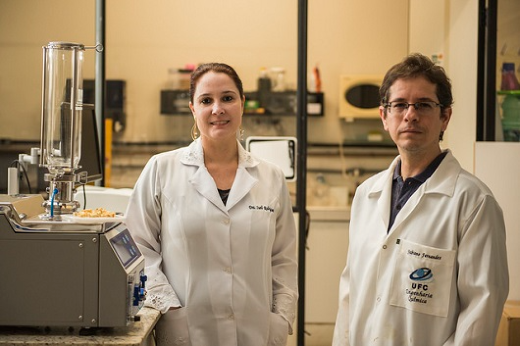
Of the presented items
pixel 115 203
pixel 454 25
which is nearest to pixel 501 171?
pixel 454 25

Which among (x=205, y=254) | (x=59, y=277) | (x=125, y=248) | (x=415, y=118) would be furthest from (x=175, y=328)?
(x=415, y=118)

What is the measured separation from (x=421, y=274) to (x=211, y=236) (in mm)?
614

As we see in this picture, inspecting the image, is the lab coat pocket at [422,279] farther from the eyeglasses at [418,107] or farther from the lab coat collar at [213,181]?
the lab coat collar at [213,181]

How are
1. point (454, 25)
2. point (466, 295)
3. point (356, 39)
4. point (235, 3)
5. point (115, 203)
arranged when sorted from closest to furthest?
point (466, 295) → point (115, 203) → point (454, 25) → point (235, 3) → point (356, 39)

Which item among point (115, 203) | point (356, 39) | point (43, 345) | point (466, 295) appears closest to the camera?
point (43, 345)

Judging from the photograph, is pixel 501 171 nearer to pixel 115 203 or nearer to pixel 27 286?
pixel 115 203

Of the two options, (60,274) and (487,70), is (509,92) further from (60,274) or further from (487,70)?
A: (60,274)

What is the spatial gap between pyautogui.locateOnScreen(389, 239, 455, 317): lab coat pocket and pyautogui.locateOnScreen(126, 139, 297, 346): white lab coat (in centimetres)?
45

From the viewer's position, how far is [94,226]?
5.87ft

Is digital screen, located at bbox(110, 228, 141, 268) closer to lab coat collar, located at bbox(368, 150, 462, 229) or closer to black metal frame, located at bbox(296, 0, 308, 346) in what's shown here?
lab coat collar, located at bbox(368, 150, 462, 229)

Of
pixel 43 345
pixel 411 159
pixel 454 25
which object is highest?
pixel 454 25

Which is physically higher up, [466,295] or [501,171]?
[501,171]

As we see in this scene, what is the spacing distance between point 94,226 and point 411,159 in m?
0.84

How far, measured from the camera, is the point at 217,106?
2182 millimetres
